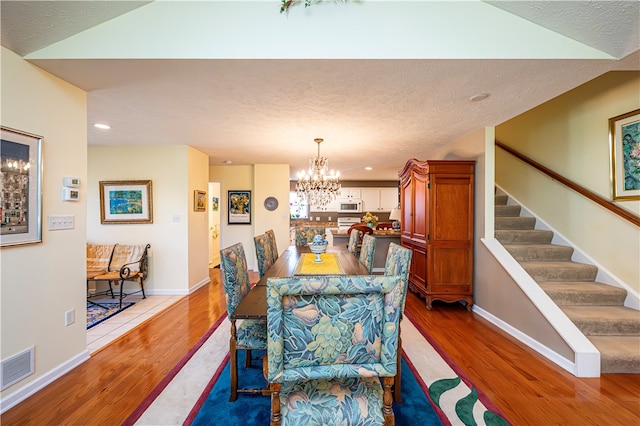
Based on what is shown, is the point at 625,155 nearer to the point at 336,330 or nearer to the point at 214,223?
the point at 336,330

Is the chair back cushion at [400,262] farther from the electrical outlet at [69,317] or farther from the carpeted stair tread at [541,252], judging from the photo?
the electrical outlet at [69,317]

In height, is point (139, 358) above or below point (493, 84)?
below

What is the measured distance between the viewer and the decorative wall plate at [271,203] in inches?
221

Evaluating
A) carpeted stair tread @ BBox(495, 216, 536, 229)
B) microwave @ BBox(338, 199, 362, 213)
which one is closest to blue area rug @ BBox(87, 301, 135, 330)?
carpeted stair tread @ BBox(495, 216, 536, 229)

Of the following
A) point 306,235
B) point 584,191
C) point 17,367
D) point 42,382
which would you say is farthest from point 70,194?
point 584,191

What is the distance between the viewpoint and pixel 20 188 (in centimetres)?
179

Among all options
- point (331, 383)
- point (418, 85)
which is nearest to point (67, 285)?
point (331, 383)

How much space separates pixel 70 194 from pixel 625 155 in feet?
16.8

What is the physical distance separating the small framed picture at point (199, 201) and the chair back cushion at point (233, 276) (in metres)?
2.71

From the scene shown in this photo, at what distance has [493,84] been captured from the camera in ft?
7.11

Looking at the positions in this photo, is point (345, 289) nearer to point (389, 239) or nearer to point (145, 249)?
point (145, 249)

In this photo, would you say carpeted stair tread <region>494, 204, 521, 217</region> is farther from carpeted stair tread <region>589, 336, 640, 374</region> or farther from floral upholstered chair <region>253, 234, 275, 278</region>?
floral upholstered chair <region>253, 234, 275, 278</region>

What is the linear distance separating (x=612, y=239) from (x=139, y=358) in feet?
15.6

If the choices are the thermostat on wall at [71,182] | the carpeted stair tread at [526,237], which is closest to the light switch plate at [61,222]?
the thermostat on wall at [71,182]
